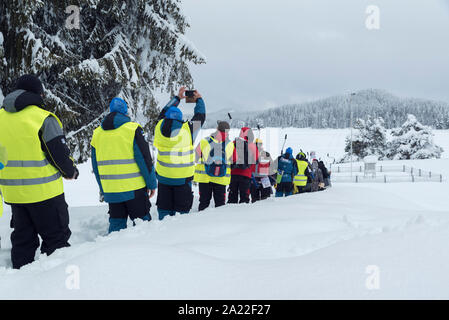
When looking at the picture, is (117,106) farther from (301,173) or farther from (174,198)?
(301,173)

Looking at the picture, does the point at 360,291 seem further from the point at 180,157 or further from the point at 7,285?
the point at 180,157

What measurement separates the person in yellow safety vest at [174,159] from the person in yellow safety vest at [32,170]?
5.79 ft

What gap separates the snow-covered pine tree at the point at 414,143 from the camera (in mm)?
52500

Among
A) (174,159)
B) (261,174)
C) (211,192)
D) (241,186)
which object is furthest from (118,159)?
(261,174)

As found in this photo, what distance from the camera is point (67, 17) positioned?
908cm

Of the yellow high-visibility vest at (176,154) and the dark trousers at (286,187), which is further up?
the yellow high-visibility vest at (176,154)

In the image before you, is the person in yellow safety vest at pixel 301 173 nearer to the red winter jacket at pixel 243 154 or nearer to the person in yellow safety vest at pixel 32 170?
the red winter jacket at pixel 243 154

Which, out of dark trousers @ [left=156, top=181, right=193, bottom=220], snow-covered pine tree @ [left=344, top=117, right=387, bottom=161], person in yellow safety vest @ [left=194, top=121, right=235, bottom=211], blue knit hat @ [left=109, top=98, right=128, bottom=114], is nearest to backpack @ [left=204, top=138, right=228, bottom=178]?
person in yellow safety vest @ [left=194, top=121, right=235, bottom=211]

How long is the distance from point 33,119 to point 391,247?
3.26m

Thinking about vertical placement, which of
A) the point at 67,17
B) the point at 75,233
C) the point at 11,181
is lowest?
the point at 75,233

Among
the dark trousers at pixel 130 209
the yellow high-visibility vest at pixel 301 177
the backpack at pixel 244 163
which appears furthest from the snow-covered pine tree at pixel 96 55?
the dark trousers at pixel 130 209

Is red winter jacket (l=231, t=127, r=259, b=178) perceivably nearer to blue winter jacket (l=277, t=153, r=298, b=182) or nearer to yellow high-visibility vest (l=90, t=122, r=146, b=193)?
blue winter jacket (l=277, t=153, r=298, b=182)

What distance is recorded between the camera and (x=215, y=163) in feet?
20.2
